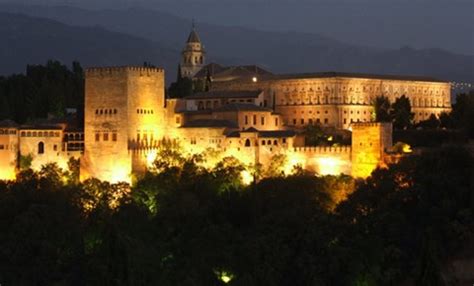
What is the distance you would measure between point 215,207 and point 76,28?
Answer: 402 ft

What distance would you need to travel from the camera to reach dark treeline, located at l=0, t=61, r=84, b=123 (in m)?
56.7

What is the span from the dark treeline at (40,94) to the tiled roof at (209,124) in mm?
8417

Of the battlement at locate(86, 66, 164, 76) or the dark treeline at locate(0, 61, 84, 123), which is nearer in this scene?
the battlement at locate(86, 66, 164, 76)

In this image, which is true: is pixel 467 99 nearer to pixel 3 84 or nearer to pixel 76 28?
pixel 3 84

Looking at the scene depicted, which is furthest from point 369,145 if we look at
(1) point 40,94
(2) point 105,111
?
(1) point 40,94

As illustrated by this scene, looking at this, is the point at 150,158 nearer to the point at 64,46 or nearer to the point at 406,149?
the point at 406,149

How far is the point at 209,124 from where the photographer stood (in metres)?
46.5

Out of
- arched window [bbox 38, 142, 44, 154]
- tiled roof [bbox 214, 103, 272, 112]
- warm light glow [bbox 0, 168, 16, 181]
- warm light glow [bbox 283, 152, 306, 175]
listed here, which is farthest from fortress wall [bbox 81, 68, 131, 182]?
warm light glow [bbox 283, 152, 306, 175]

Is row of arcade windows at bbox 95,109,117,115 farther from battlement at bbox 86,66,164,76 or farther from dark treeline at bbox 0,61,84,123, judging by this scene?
dark treeline at bbox 0,61,84,123

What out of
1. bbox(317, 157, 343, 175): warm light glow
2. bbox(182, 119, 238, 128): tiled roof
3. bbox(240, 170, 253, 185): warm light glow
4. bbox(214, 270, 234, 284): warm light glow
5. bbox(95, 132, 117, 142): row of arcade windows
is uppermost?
bbox(182, 119, 238, 128): tiled roof

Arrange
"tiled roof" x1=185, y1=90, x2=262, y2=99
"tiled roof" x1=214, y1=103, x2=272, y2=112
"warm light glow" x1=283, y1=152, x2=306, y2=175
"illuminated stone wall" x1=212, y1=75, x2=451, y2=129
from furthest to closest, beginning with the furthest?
1. "illuminated stone wall" x1=212, y1=75, x2=451, y2=129
2. "tiled roof" x1=185, y1=90, x2=262, y2=99
3. "tiled roof" x1=214, y1=103, x2=272, y2=112
4. "warm light glow" x1=283, y1=152, x2=306, y2=175

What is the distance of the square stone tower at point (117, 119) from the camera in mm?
45094

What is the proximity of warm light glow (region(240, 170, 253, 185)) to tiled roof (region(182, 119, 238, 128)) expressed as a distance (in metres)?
2.95

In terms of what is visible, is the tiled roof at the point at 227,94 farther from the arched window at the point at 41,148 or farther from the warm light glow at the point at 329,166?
the arched window at the point at 41,148
